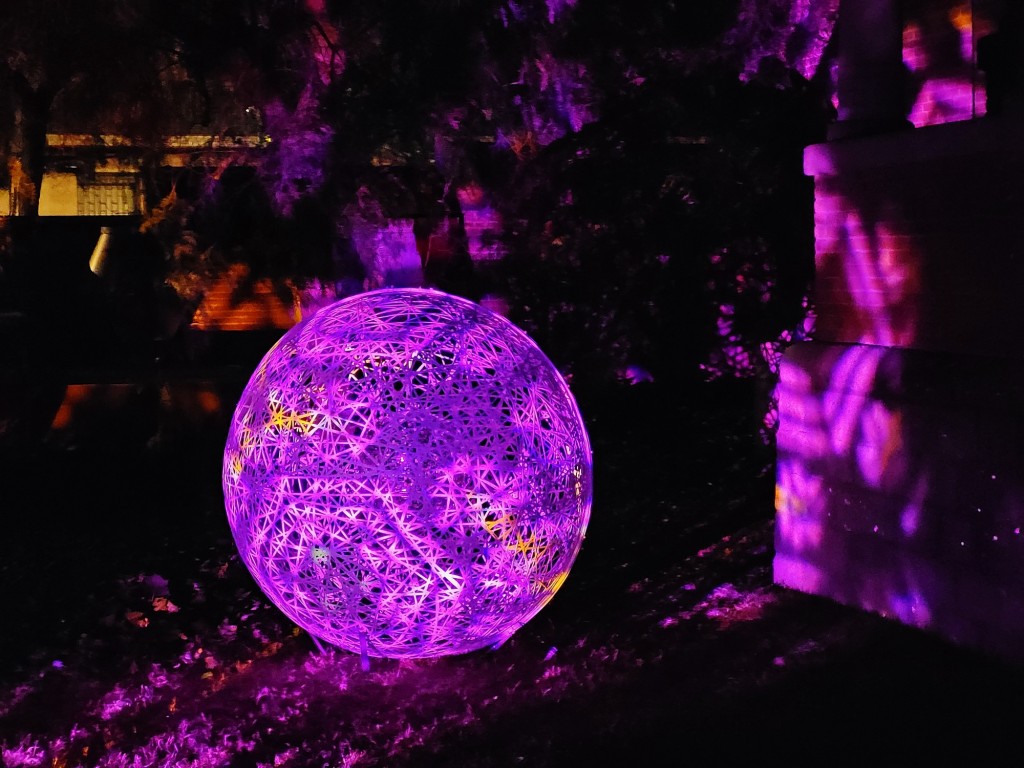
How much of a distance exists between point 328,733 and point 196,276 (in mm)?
5884

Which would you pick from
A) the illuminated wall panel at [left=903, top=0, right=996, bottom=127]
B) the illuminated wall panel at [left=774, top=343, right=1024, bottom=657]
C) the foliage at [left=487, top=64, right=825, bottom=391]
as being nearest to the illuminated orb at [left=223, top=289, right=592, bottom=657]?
the illuminated wall panel at [left=774, top=343, right=1024, bottom=657]

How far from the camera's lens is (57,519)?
28.2 feet

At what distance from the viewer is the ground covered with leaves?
445 centimetres

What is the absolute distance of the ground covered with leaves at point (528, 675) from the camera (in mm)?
4453

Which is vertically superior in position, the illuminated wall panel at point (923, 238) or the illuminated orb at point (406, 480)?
the illuminated wall panel at point (923, 238)

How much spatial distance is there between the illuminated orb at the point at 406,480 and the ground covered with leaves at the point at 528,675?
1.32 ft

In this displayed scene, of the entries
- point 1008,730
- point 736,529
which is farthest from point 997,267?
point 736,529

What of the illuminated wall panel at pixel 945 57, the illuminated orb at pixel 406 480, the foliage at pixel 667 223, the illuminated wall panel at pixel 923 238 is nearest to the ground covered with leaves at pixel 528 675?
the illuminated orb at pixel 406 480

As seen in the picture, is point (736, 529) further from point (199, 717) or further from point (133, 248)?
point (133, 248)

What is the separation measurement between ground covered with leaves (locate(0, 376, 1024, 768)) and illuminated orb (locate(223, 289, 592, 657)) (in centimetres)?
40

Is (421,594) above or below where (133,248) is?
below

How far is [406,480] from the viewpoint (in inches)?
181

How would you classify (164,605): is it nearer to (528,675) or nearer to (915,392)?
(528,675)

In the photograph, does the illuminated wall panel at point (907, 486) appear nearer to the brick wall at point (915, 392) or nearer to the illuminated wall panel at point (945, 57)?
the brick wall at point (915, 392)
